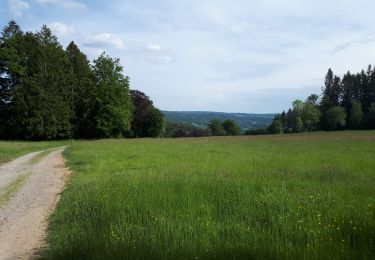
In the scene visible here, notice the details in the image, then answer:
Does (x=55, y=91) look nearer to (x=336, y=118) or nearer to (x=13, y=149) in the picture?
(x=13, y=149)

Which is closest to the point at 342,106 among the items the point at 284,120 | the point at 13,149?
the point at 284,120

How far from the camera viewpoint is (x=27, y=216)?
423 inches

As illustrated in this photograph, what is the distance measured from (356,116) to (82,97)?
6489 centimetres

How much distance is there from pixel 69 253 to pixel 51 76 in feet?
204

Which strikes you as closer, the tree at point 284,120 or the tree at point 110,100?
the tree at point 110,100

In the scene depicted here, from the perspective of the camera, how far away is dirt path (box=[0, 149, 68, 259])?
26.0 ft

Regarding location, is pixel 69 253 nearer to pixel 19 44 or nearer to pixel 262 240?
pixel 262 240

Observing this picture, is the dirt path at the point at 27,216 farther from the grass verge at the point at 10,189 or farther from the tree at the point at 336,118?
the tree at the point at 336,118

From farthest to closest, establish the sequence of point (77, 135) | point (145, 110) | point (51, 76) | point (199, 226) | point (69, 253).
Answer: point (145, 110) → point (77, 135) → point (51, 76) → point (199, 226) → point (69, 253)

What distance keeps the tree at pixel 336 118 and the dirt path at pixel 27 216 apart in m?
94.1

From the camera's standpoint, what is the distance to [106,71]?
75312 mm

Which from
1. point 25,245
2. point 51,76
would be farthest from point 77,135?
point 25,245

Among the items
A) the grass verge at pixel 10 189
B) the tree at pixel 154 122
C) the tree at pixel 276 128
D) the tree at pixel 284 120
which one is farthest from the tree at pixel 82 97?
the tree at pixel 284 120

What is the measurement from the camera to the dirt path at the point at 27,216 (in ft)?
26.0
